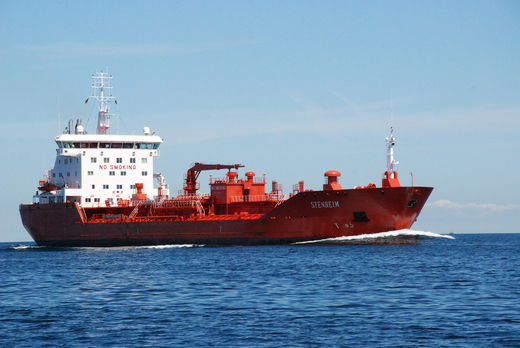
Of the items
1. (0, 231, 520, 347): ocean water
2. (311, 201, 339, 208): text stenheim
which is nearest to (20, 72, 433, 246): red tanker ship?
(311, 201, 339, 208): text stenheim

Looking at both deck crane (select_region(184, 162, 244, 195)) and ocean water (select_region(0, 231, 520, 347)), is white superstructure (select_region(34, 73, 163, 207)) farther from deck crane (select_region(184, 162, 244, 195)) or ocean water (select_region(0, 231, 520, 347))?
ocean water (select_region(0, 231, 520, 347))

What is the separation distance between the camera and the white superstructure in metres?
55.2

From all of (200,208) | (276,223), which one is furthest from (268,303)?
(200,208)

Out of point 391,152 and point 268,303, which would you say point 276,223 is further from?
point 268,303

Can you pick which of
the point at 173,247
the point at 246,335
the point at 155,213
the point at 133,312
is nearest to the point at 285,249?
the point at 173,247

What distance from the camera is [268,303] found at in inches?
856

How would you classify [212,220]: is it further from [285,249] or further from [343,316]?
[343,316]

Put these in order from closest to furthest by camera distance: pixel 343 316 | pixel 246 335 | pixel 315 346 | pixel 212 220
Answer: pixel 315 346, pixel 246 335, pixel 343 316, pixel 212 220

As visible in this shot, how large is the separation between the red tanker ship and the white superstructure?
0.08 m

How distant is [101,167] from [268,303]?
119ft

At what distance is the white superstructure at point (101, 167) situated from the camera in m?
55.2

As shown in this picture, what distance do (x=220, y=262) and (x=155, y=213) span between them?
→ 1904cm

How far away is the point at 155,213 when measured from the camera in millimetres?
53312

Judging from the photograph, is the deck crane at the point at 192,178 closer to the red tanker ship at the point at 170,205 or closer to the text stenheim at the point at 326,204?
the red tanker ship at the point at 170,205
